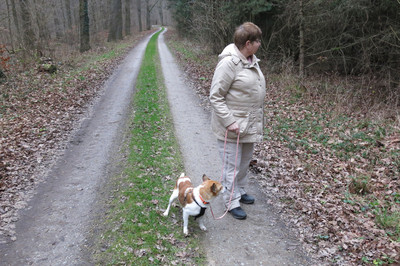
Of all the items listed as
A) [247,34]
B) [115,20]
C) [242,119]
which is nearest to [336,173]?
[242,119]

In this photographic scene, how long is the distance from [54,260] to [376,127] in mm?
7823

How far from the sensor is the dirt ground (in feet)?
12.2

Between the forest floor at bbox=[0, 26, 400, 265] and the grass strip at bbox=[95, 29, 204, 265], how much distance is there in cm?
85

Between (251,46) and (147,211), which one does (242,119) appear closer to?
(251,46)

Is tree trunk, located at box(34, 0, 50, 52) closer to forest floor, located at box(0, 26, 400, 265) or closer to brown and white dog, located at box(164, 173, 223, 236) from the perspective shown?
forest floor, located at box(0, 26, 400, 265)

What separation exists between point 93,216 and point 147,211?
92cm

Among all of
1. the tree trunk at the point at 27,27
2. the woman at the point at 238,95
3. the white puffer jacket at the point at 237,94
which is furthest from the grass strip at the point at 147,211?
the tree trunk at the point at 27,27

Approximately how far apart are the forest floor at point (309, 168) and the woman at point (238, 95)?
4.52 feet

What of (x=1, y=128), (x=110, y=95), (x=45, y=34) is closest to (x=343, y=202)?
(x=1, y=128)

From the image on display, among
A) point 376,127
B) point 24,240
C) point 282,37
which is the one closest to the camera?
point 24,240

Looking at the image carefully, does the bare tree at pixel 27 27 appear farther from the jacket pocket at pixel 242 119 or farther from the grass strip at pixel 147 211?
the jacket pocket at pixel 242 119

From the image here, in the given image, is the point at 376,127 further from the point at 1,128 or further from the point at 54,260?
the point at 1,128

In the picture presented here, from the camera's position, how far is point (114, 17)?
29.8 metres

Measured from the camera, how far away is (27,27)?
650 inches
